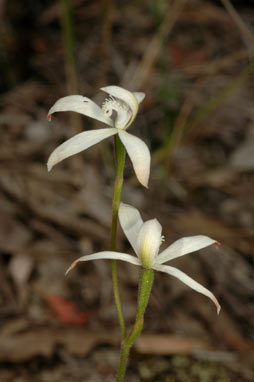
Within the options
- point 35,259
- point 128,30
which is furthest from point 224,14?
point 35,259

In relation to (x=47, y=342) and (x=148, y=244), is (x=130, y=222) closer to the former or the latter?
(x=148, y=244)

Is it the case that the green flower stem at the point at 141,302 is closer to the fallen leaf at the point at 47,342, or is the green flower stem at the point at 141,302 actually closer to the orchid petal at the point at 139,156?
the orchid petal at the point at 139,156

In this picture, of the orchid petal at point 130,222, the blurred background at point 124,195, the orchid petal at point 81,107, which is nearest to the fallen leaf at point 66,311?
the blurred background at point 124,195

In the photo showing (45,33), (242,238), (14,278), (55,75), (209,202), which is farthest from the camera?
(45,33)

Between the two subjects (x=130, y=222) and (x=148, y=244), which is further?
(x=130, y=222)

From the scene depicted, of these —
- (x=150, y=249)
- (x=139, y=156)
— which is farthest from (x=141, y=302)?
(x=139, y=156)

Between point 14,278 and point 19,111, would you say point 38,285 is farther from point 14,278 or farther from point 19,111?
point 19,111

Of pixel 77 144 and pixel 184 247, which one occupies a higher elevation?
pixel 77 144
